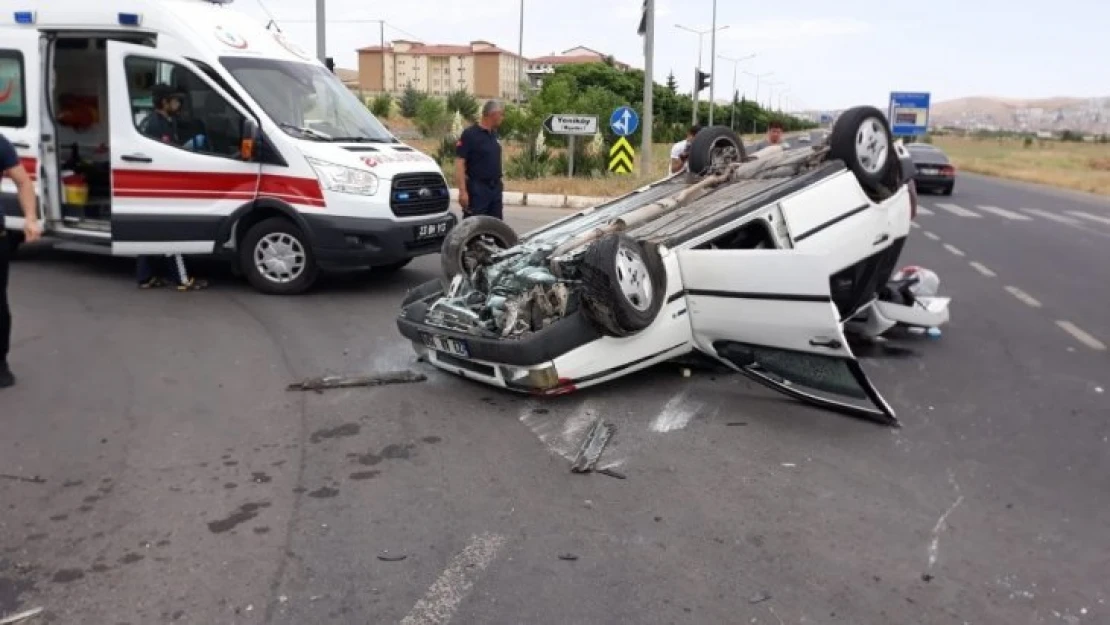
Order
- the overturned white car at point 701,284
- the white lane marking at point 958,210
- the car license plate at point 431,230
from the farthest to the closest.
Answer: the white lane marking at point 958,210 → the car license plate at point 431,230 → the overturned white car at point 701,284

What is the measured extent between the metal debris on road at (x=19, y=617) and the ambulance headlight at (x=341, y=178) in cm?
541

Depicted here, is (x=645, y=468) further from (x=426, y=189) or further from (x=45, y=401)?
(x=426, y=189)

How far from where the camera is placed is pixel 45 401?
18.3 feet

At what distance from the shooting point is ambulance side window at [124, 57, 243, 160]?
335 inches

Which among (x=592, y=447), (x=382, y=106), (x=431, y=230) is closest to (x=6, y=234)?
(x=431, y=230)

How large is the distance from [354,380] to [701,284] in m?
2.26

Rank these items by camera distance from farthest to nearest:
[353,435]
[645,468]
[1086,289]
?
[1086,289], [353,435], [645,468]

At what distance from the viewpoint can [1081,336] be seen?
7.87 m

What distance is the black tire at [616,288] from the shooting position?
207 inches

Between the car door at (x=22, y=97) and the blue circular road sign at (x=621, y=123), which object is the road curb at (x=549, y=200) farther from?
the car door at (x=22, y=97)

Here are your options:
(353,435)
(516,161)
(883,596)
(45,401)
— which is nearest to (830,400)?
(883,596)

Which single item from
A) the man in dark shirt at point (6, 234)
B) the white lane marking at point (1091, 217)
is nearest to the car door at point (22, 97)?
the man in dark shirt at point (6, 234)

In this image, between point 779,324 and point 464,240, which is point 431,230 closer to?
point 464,240

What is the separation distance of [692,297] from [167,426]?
3084mm
